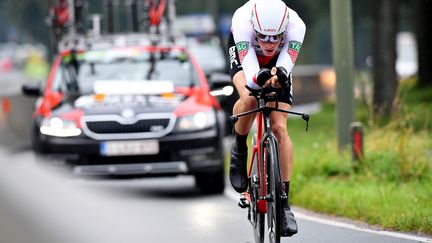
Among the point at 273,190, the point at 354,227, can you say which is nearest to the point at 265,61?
the point at 273,190

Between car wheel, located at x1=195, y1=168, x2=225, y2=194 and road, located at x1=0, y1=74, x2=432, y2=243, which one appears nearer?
road, located at x1=0, y1=74, x2=432, y2=243

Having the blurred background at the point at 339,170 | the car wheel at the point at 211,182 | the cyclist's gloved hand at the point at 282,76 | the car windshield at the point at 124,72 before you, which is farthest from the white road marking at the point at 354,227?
the car windshield at the point at 124,72

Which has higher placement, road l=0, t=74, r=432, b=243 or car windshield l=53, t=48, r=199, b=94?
car windshield l=53, t=48, r=199, b=94

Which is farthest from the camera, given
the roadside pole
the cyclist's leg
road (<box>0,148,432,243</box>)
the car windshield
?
the roadside pole

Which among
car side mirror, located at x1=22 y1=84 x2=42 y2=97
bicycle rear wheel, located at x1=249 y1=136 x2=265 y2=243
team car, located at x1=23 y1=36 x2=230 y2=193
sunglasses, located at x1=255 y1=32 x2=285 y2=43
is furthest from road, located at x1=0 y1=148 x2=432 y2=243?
sunglasses, located at x1=255 y1=32 x2=285 y2=43

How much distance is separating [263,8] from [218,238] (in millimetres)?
2240

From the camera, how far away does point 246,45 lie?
7953mm

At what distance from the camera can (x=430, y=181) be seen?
12109 mm

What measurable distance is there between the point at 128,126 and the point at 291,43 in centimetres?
474

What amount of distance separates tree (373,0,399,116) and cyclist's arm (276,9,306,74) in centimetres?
1573

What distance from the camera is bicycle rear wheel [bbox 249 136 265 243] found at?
7.98 meters

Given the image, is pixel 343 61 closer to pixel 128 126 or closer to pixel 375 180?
pixel 375 180

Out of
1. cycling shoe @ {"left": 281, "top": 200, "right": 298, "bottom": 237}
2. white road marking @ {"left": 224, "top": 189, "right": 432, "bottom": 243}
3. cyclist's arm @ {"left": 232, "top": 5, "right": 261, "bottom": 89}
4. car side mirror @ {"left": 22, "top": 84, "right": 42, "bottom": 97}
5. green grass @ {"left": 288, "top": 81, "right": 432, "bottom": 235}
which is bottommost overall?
white road marking @ {"left": 224, "top": 189, "right": 432, "bottom": 243}

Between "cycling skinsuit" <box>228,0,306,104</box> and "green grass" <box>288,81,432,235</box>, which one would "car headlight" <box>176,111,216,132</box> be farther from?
"cycling skinsuit" <box>228,0,306,104</box>
